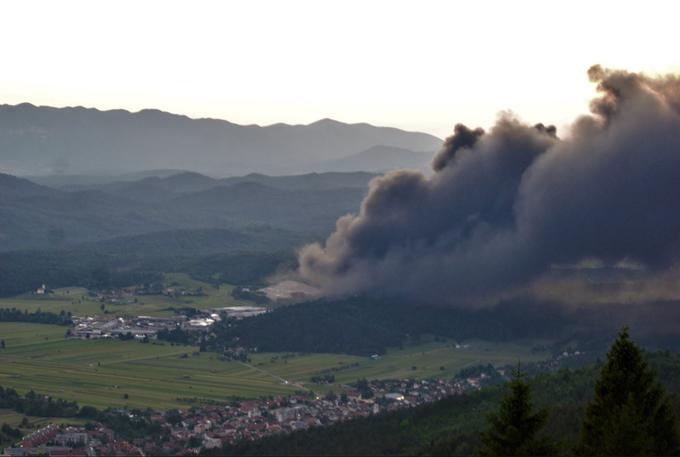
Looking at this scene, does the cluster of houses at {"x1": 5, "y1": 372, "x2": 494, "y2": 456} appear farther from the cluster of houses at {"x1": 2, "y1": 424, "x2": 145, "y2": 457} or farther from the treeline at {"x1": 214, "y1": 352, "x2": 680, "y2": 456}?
the treeline at {"x1": 214, "y1": 352, "x2": 680, "y2": 456}

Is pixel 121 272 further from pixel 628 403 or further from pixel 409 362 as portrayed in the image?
pixel 628 403

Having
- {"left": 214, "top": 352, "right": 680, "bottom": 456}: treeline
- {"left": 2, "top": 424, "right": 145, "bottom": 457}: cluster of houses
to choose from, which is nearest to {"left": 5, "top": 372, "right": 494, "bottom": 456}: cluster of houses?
{"left": 2, "top": 424, "right": 145, "bottom": 457}: cluster of houses

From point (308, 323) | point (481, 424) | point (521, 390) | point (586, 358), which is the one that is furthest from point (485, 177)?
point (521, 390)

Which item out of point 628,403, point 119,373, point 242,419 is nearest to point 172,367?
point 119,373

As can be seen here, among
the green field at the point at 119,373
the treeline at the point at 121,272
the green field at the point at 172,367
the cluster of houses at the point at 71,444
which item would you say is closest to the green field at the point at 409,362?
the green field at the point at 172,367

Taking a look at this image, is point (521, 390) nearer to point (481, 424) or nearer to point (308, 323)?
point (481, 424)
